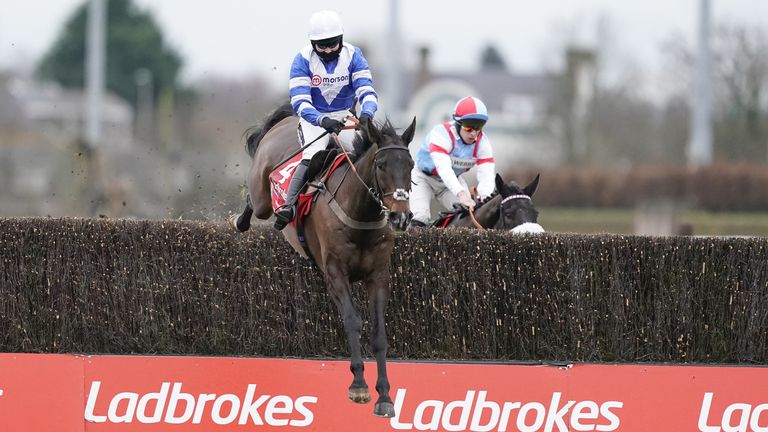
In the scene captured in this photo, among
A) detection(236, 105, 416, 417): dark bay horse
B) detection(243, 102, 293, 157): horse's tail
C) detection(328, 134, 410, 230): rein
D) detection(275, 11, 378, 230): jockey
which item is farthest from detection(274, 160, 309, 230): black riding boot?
detection(243, 102, 293, 157): horse's tail

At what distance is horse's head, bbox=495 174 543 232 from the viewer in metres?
9.98

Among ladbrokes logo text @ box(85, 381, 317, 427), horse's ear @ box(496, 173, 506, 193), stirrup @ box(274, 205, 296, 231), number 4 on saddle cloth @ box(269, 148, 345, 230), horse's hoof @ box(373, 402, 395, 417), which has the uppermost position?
number 4 on saddle cloth @ box(269, 148, 345, 230)

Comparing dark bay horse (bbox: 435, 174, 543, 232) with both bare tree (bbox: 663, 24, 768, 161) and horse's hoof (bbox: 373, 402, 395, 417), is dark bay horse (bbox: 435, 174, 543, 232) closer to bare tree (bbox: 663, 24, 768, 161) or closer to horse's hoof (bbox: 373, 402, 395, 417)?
horse's hoof (bbox: 373, 402, 395, 417)

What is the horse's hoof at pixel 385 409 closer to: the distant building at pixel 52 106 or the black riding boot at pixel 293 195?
the black riding boot at pixel 293 195

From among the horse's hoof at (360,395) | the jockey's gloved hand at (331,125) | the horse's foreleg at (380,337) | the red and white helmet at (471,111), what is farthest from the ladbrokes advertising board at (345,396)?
the red and white helmet at (471,111)

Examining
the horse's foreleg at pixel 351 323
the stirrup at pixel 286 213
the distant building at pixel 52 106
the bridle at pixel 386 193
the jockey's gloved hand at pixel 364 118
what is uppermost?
the jockey's gloved hand at pixel 364 118

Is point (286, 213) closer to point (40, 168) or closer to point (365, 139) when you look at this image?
point (365, 139)

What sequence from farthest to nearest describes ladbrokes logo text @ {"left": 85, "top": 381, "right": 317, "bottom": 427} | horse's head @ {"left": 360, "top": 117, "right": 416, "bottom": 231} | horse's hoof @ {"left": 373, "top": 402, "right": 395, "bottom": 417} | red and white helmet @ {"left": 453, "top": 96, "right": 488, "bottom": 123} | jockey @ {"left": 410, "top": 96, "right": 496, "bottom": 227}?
jockey @ {"left": 410, "top": 96, "right": 496, "bottom": 227}
red and white helmet @ {"left": 453, "top": 96, "right": 488, "bottom": 123}
ladbrokes logo text @ {"left": 85, "top": 381, "right": 317, "bottom": 427}
horse's hoof @ {"left": 373, "top": 402, "right": 395, "bottom": 417}
horse's head @ {"left": 360, "top": 117, "right": 416, "bottom": 231}

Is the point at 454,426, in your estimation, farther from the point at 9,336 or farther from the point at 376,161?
the point at 9,336

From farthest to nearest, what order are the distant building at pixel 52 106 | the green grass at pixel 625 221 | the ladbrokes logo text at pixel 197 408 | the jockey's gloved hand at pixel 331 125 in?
the distant building at pixel 52 106
the green grass at pixel 625 221
the ladbrokes logo text at pixel 197 408
the jockey's gloved hand at pixel 331 125

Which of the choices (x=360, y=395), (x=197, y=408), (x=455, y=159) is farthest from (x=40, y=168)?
(x=360, y=395)

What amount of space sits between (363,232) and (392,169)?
2.56ft

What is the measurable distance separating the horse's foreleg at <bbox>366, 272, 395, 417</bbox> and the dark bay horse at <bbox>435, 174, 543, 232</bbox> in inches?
74.8

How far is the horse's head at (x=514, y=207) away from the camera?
9.98 m
